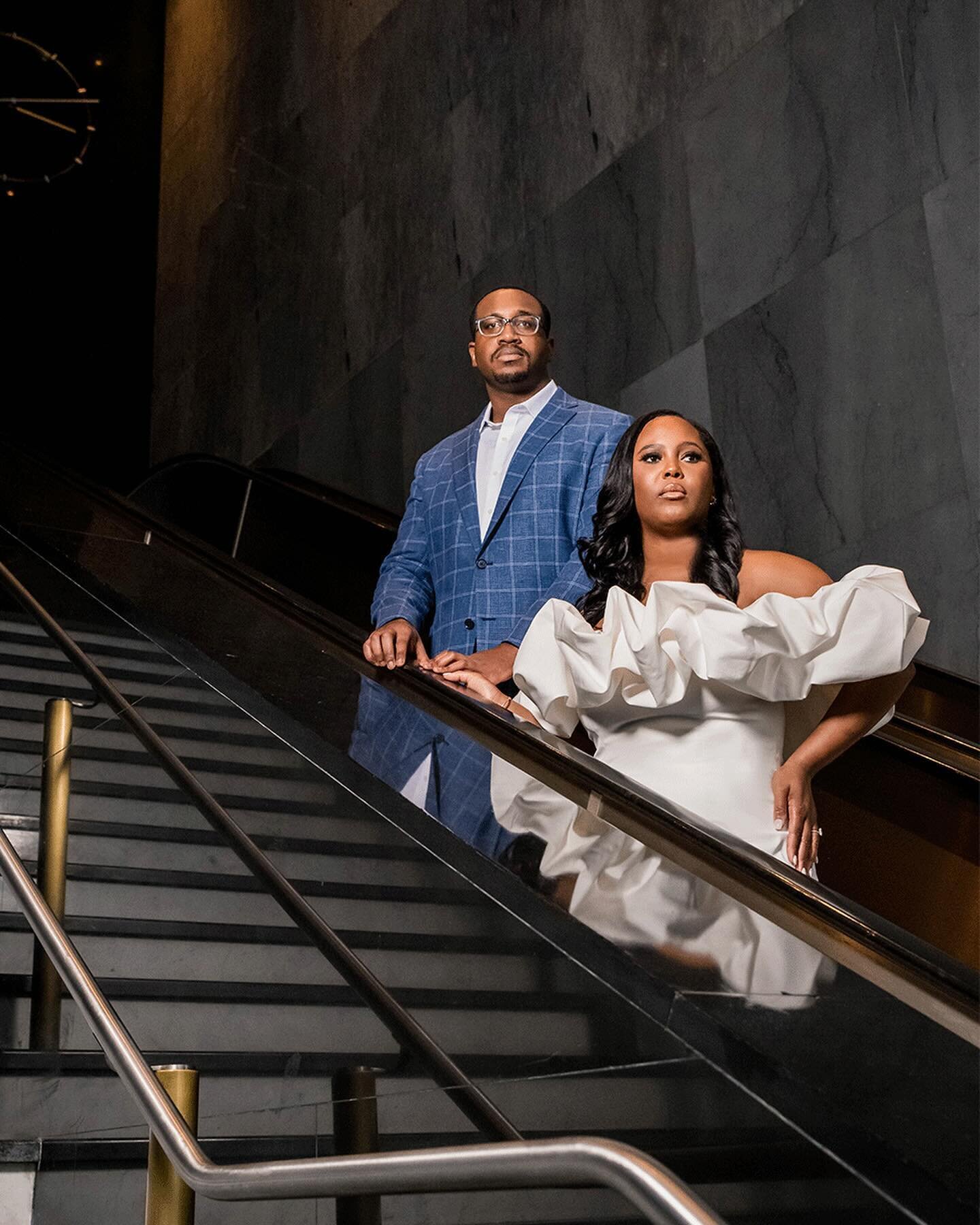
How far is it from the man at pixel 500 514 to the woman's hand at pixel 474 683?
0.15 ft

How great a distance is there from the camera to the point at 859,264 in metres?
5.14

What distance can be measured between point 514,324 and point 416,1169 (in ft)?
8.86

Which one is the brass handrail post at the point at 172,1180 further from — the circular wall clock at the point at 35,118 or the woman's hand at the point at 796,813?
the circular wall clock at the point at 35,118

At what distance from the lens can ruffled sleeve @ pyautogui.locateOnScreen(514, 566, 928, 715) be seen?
2.33 metres

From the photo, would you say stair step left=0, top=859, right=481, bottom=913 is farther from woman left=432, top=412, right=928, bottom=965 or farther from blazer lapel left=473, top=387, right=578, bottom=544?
blazer lapel left=473, top=387, right=578, bottom=544

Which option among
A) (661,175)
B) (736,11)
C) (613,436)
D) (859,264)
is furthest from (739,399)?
(613,436)

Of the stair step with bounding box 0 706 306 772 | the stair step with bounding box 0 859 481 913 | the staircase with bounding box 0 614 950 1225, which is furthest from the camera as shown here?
the stair step with bounding box 0 706 306 772

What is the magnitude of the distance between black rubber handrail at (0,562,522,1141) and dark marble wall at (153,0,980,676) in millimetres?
2889

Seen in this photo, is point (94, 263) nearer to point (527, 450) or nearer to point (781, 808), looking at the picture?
point (527, 450)

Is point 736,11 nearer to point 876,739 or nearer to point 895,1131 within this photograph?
point 876,739

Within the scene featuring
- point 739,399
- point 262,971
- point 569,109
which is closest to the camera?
point 262,971

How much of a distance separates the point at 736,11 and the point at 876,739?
13.2ft

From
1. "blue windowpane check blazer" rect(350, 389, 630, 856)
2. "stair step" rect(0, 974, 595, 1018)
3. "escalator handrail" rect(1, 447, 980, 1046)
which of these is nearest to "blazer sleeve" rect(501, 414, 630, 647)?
"blue windowpane check blazer" rect(350, 389, 630, 856)

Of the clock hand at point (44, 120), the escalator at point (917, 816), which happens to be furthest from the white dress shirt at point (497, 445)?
the clock hand at point (44, 120)
